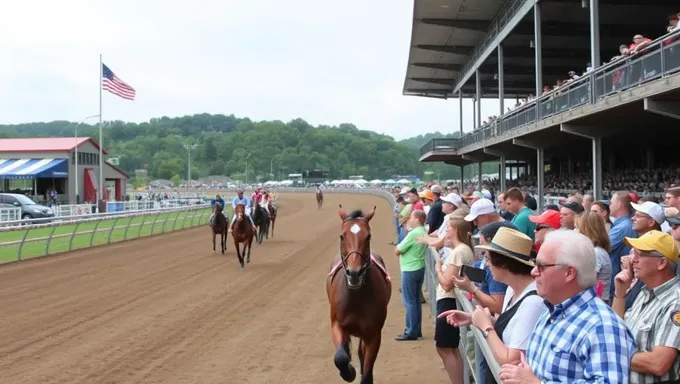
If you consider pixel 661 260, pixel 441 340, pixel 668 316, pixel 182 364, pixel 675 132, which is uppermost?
pixel 675 132

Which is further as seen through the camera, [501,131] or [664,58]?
[501,131]

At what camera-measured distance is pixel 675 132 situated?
22.0m

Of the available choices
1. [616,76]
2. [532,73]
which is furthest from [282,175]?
[616,76]

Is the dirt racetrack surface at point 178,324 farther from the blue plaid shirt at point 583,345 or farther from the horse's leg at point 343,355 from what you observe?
the blue plaid shirt at point 583,345

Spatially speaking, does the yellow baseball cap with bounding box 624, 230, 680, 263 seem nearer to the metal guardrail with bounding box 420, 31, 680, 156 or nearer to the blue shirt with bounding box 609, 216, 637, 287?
the blue shirt with bounding box 609, 216, 637, 287

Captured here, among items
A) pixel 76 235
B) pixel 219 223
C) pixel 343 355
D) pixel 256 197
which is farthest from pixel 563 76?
pixel 343 355

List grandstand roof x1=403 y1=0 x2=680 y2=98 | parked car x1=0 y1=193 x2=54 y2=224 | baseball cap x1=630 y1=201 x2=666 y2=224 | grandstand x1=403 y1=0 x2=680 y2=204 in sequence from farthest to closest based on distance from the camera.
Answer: parked car x1=0 y1=193 x2=54 y2=224 → grandstand roof x1=403 y1=0 x2=680 y2=98 → grandstand x1=403 y1=0 x2=680 y2=204 → baseball cap x1=630 y1=201 x2=666 y2=224

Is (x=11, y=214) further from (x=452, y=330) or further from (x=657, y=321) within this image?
(x=657, y=321)

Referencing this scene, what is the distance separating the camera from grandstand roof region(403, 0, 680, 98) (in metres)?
25.2

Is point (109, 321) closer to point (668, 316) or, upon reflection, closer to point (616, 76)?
point (668, 316)

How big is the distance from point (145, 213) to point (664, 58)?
69.0 ft

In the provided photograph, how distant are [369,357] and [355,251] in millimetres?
1038

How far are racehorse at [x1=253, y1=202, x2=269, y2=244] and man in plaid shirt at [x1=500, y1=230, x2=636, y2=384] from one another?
1984cm

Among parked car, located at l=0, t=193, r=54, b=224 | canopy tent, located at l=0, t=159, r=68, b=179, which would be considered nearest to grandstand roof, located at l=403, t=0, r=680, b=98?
parked car, located at l=0, t=193, r=54, b=224
